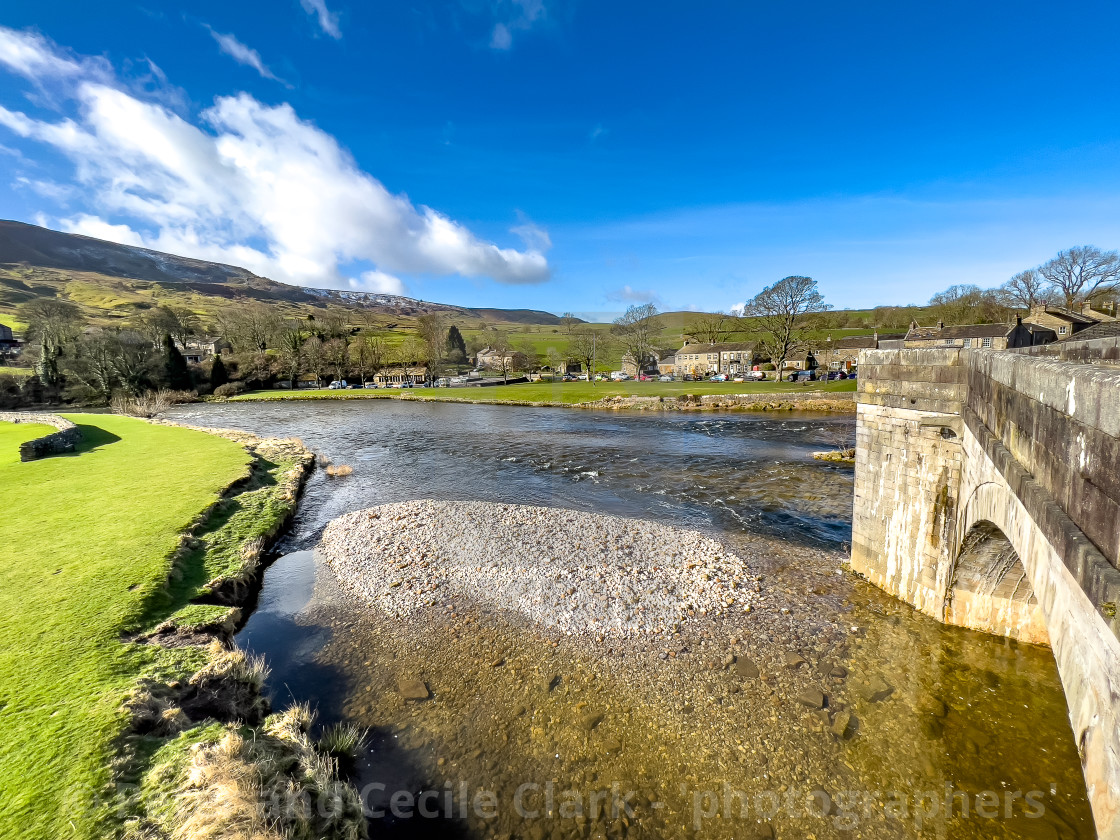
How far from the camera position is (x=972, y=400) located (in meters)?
7.37

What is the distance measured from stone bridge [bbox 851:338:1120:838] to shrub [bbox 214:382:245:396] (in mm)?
82606

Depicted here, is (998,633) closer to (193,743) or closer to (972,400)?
(972,400)

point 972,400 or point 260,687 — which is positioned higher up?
point 972,400

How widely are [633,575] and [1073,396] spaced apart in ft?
31.9

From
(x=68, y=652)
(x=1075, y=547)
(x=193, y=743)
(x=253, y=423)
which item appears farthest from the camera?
(x=253, y=423)

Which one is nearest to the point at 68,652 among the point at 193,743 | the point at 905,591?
the point at 193,743

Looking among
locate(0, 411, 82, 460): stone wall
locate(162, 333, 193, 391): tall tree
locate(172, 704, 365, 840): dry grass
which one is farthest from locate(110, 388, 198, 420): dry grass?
locate(172, 704, 365, 840): dry grass

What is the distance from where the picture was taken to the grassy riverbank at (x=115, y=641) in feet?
15.8

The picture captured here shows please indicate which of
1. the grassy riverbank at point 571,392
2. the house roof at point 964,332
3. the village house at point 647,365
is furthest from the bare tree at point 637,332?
the house roof at point 964,332

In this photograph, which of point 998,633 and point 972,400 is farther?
point 998,633

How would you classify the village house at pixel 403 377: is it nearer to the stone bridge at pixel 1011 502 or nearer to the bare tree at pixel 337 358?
the bare tree at pixel 337 358

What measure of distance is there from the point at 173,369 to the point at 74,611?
74.7 metres

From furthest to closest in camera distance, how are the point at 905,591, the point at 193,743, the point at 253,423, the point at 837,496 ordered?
1. the point at 253,423
2. the point at 837,496
3. the point at 905,591
4. the point at 193,743

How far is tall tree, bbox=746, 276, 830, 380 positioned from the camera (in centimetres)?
5419
